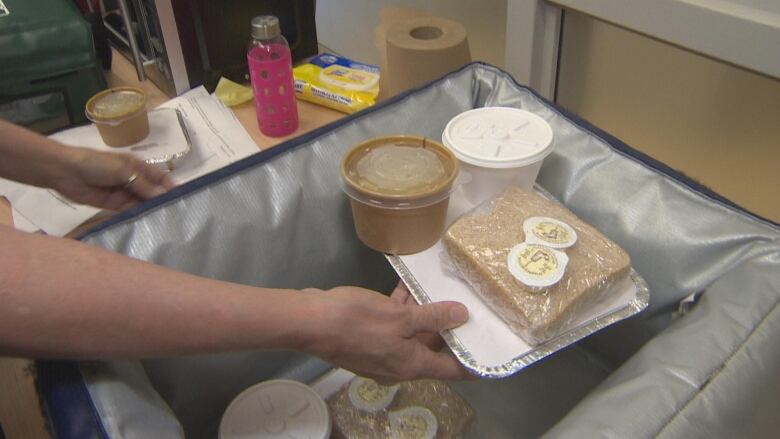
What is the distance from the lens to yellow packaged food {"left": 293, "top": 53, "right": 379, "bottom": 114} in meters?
0.95

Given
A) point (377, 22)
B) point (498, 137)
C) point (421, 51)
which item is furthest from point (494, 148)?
point (377, 22)

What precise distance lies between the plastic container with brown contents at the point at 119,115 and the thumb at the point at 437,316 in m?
0.52

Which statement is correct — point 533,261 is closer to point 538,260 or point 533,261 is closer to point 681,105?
point 538,260

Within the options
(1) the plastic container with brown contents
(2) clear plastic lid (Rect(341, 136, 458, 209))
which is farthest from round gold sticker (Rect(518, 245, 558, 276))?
(1) the plastic container with brown contents

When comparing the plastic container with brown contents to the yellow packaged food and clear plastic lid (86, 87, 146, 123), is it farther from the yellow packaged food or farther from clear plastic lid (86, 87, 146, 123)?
the yellow packaged food

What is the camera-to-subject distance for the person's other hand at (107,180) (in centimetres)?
66

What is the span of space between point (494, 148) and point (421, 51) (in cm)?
23

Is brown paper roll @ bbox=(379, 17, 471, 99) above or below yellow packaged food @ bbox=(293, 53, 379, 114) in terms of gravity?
above

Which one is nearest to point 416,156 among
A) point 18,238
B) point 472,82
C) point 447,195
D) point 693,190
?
point 447,195

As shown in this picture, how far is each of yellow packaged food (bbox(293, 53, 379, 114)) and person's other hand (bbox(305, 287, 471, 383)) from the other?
1.47ft

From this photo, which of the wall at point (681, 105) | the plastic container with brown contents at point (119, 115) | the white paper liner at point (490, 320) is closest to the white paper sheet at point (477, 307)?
the white paper liner at point (490, 320)

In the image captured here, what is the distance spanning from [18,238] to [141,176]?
303 mm

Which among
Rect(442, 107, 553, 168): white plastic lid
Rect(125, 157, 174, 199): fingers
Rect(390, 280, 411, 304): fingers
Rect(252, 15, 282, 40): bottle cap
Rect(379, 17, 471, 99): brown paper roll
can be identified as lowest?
Rect(390, 280, 411, 304): fingers

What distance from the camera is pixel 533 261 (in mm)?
599
